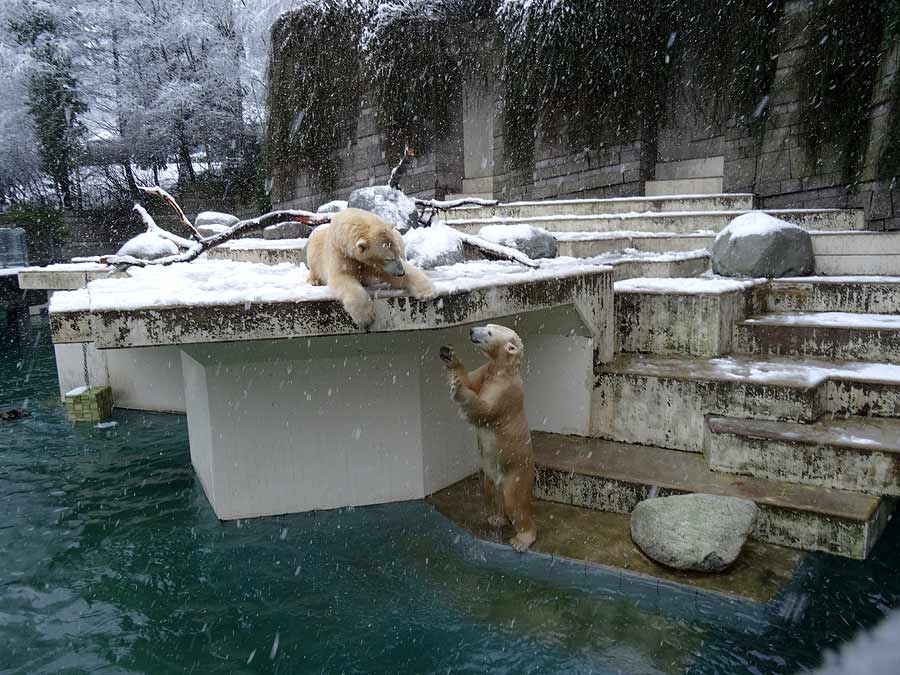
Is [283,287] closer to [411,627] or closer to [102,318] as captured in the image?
[102,318]

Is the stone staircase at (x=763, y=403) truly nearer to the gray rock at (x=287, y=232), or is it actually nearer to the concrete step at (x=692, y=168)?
the concrete step at (x=692, y=168)

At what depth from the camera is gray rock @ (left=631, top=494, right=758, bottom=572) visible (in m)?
3.14

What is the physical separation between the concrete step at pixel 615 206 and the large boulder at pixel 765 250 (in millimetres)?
2294

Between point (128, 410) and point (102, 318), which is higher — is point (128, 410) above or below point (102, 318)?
below

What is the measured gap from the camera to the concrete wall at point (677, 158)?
25.2ft

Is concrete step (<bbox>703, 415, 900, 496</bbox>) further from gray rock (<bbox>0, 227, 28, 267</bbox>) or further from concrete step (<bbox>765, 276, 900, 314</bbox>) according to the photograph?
gray rock (<bbox>0, 227, 28, 267</bbox>)

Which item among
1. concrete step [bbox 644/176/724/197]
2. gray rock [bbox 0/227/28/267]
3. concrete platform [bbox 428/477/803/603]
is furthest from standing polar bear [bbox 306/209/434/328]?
gray rock [bbox 0/227/28/267]

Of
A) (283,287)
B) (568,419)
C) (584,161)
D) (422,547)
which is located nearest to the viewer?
(283,287)

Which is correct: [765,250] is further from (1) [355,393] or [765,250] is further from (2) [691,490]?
(1) [355,393]

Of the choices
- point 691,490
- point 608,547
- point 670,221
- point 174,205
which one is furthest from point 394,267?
point 670,221

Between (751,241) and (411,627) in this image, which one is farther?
(751,241)

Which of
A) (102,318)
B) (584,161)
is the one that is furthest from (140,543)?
(584,161)

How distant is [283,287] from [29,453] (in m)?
3.96

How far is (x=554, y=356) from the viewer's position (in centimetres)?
470
